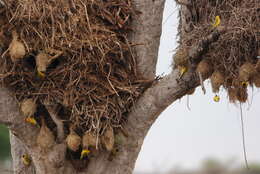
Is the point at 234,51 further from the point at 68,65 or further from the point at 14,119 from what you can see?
the point at 14,119

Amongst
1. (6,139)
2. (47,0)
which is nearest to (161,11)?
(47,0)

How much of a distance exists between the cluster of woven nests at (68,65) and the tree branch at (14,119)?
0.45ft


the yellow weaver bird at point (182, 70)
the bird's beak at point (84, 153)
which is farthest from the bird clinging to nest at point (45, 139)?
the yellow weaver bird at point (182, 70)

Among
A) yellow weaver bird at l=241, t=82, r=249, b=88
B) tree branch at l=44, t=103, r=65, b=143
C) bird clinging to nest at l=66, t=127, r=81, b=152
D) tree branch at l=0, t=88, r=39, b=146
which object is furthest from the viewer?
tree branch at l=44, t=103, r=65, b=143

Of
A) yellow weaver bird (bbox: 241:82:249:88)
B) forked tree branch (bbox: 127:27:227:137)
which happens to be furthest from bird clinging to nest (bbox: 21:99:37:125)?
yellow weaver bird (bbox: 241:82:249:88)

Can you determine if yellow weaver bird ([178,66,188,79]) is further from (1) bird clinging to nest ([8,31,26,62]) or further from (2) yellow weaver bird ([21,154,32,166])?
(2) yellow weaver bird ([21,154,32,166])

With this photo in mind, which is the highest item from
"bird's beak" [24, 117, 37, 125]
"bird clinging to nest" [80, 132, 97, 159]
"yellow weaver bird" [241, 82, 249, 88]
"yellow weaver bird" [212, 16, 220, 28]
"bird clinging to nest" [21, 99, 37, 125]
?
"yellow weaver bird" [212, 16, 220, 28]

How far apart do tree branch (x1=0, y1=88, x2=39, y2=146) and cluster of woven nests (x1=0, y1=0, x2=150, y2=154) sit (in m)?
0.14

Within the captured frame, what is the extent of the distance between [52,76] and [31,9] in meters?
0.67

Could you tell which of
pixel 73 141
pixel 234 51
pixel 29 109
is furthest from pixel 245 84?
pixel 29 109

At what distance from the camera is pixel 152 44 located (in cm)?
518

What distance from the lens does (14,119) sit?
448 centimetres

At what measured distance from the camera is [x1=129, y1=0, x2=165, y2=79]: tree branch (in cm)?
509

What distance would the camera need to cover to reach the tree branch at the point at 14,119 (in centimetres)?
443
